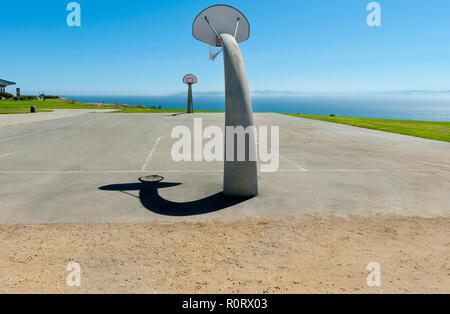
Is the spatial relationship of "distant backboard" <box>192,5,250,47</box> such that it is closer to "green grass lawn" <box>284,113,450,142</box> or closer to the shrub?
"green grass lawn" <box>284,113,450,142</box>

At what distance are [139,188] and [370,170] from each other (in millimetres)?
8357

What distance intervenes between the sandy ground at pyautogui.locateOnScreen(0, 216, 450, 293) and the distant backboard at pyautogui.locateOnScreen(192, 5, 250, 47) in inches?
234

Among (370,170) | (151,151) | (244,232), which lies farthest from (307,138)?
(244,232)

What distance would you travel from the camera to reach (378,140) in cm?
1873

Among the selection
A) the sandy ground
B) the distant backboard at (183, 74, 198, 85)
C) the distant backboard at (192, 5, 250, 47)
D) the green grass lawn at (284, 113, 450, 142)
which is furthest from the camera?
the distant backboard at (183, 74, 198, 85)

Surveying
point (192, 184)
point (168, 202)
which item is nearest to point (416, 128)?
point (192, 184)

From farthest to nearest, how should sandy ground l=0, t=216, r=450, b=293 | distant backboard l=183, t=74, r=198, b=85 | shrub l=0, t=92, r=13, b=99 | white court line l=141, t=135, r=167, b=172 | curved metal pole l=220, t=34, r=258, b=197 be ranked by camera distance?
shrub l=0, t=92, r=13, b=99 → distant backboard l=183, t=74, r=198, b=85 → white court line l=141, t=135, r=167, b=172 → curved metal pole l=220, t=34, r=258, b=197 → sandy ground l=0, t=216, r=450, b=293

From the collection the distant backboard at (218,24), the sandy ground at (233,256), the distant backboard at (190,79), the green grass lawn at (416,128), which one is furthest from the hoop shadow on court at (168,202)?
the distant backboard at (190,79)

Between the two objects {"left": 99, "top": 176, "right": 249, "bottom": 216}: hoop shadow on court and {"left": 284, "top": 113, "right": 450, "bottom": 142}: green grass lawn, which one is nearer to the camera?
{"left": 99, "top": 176, "right": 249, "bottom": 216}: hoop shadow on court

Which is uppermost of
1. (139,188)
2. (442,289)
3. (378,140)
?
(378,140)

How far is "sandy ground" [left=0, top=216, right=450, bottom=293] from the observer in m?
4.20

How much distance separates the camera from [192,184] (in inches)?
362

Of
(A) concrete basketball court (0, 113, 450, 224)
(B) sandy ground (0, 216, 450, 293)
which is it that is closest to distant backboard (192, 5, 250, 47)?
(A) concrete basketball court (0, 113, 450, 224)

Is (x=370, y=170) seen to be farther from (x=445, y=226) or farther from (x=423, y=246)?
(x=423, y=246)
